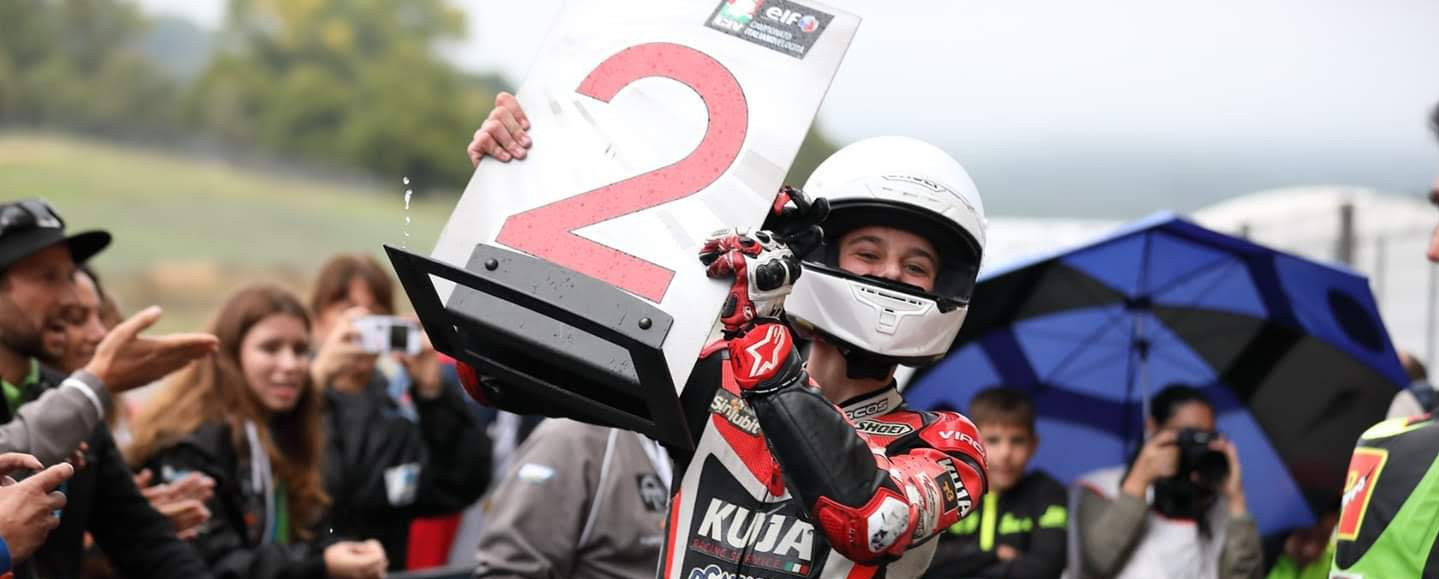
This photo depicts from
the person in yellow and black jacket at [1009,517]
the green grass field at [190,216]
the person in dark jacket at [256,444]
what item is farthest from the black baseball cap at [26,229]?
the green grass field at [190,216]

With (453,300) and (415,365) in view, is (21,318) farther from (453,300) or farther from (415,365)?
(415,365)

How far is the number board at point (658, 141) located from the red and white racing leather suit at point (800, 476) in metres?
0.20

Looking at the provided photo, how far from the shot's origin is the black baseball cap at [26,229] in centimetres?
391

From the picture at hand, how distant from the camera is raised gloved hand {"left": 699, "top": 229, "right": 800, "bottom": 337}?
2.64 metres

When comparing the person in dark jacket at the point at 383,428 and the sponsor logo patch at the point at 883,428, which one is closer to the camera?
the sponsor logo patch at the point at 883,428

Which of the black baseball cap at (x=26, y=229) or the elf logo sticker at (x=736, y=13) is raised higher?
the elf logo sticker at (x=736, y=13)

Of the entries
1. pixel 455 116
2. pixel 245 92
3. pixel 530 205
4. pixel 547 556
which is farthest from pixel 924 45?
pixel 530 205

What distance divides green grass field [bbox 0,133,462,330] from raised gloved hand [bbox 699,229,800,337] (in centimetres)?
1466

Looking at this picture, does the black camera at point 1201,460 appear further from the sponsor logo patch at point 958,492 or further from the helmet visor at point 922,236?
the sponsor logo patch at point 958,492

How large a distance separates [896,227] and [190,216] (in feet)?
54.6

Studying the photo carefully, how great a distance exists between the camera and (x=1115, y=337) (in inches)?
215

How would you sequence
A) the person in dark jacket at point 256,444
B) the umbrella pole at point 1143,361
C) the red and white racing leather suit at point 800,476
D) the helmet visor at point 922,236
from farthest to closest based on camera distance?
Result: the umbrella pole at point 1143,361 → the person in dark jacket at point 256,444 → the helmet visor at point 922,236 → the red and white racing leather suit at point 800,476

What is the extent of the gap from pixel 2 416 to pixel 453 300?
1.75 metres

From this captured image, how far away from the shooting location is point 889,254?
125 inches
